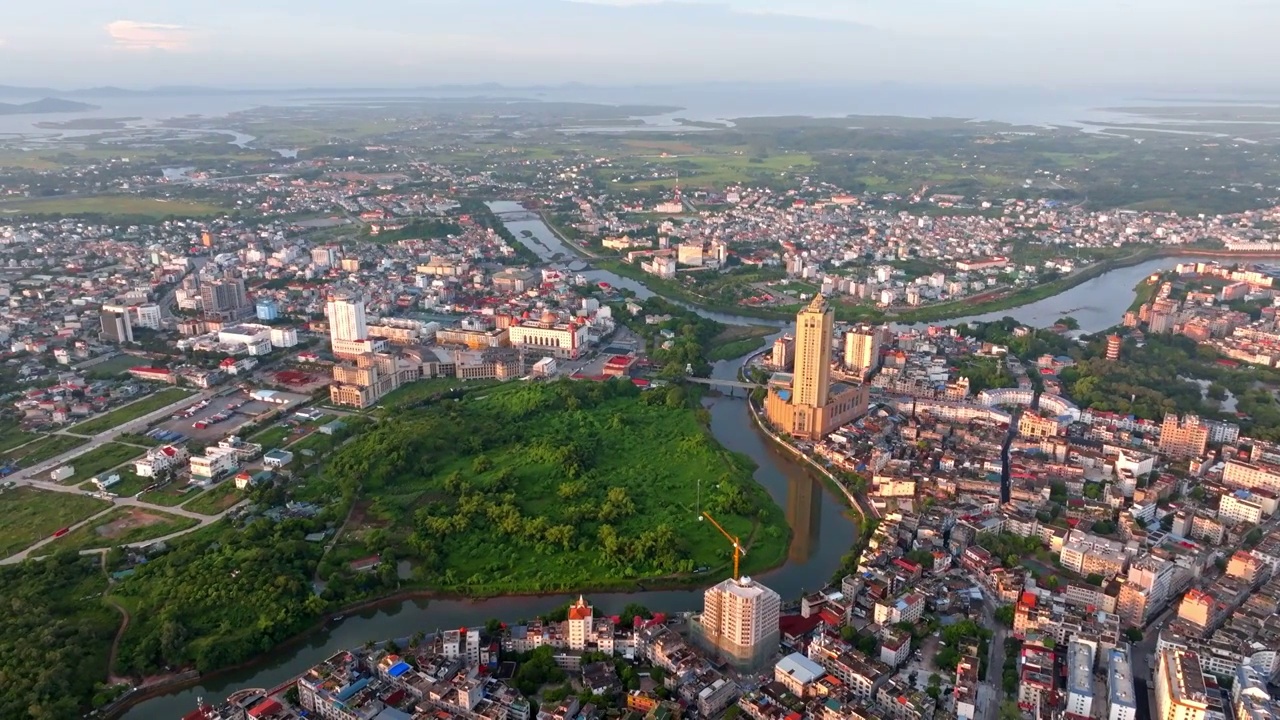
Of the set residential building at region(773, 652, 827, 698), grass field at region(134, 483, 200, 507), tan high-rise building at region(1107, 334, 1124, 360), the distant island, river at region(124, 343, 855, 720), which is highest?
the distant island

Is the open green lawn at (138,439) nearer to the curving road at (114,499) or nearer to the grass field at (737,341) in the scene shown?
the curving road at (114,499)

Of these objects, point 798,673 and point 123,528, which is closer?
point 798,673

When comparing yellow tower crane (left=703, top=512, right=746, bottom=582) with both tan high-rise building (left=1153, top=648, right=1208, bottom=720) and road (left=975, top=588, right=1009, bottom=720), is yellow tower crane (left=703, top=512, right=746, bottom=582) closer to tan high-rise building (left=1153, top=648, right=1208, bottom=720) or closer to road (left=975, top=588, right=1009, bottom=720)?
road (left=975, top=588, right=1009, bottom=720)

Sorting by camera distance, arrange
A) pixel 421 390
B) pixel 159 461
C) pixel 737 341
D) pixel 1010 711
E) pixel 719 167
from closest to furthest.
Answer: pixel 1010 711 → pixel 159 461 → pixel 421 390 → pixel 737 341 → pixel 719 167

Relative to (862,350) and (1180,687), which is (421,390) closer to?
(862,350)

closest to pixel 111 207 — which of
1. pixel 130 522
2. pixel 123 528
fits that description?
pixel 130 522

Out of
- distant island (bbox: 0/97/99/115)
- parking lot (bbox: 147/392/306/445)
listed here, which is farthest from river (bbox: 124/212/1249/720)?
distant island (bbox: 0/97/99/115)
